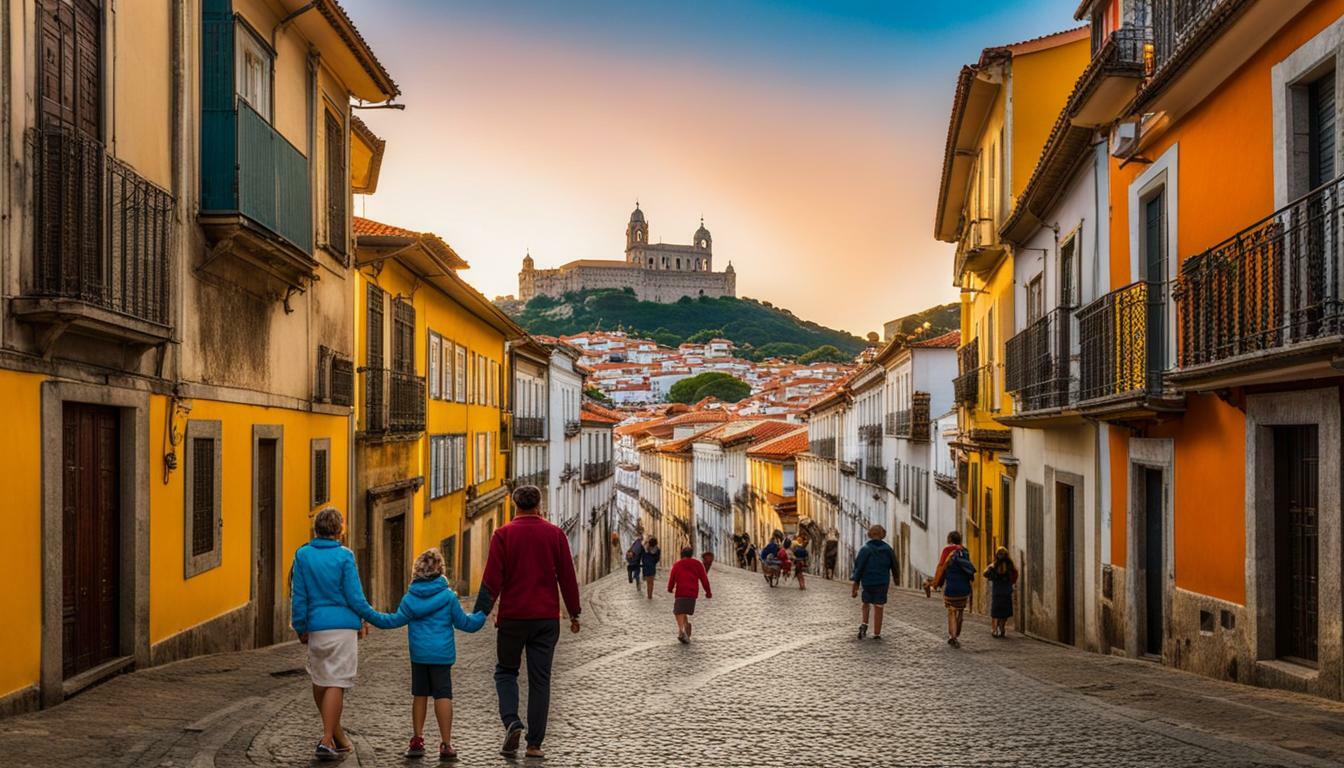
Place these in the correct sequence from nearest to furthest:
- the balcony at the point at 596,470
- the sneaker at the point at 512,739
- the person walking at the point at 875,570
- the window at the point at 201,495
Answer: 1. the sneaker at the point at 512,739
2. the window at the point at 201,495
3. the person walking at the point at 875,570
4. the balcony at the point at 596,470

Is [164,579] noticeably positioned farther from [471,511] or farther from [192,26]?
[471,511]

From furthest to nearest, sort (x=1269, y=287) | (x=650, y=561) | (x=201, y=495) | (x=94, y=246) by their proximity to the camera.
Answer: (x=650, y=561), (x=201, y=495), (x=1269, y=287), (x=94, y=246)

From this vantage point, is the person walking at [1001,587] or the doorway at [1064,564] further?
the doorway at [1064,564]

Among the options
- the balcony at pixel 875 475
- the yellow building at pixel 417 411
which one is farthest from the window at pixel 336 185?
the balcony at pixel 875 475

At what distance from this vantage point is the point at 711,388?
15938 centimetres

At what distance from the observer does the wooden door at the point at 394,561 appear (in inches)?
835

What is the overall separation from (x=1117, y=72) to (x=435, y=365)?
15354mm

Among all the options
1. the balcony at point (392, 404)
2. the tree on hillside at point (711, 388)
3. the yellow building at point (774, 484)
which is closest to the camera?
the balcony at point (392, 404)

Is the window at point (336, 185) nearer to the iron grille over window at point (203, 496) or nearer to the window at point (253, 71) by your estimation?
the window at point (253, 71)

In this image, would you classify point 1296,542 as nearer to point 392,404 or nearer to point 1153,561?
point 1153,561

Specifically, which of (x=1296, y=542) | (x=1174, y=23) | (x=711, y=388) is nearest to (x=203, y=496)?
(x=1296, y=542)

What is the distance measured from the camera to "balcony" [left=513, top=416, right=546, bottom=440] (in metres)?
37.7

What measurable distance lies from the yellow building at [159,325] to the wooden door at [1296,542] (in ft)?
28.3

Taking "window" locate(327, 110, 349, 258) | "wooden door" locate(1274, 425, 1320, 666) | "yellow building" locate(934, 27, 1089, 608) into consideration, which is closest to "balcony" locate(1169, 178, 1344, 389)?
"wooden door" locate(1274, 425, 1320, 666)
